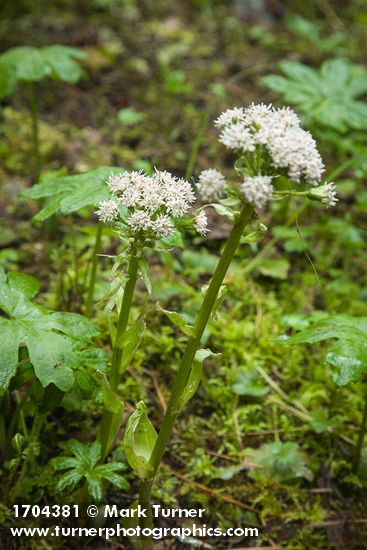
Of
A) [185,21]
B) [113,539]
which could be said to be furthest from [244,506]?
[185,21]

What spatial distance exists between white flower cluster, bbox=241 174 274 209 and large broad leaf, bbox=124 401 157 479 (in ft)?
3.01

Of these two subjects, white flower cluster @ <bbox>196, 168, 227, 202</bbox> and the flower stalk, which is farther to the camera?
the flower stalk

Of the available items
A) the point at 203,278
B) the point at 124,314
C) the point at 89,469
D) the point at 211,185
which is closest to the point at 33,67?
the point at 203,278

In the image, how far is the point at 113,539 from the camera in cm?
234

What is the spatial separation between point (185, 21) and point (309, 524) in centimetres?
567

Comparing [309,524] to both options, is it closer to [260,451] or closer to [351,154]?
[260,451]

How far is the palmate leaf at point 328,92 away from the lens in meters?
3.86

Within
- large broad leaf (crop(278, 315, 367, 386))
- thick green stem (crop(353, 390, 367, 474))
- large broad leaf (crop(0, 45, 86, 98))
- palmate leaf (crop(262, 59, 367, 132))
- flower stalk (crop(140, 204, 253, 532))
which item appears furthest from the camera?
palmate leaf (crop(262, 59, 367, 132))

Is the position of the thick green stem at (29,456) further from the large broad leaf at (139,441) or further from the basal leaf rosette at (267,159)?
the basal leaf rosette at (267,159)

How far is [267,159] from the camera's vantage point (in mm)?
1665

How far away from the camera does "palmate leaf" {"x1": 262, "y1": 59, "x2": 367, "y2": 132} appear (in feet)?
12.7

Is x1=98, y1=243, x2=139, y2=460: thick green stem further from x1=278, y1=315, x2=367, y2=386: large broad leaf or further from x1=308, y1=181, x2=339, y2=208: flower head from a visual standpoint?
x1=278, y1=315, x2=367, y2=386: large broad leaf

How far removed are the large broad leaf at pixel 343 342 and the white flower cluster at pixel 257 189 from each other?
908 millimetres

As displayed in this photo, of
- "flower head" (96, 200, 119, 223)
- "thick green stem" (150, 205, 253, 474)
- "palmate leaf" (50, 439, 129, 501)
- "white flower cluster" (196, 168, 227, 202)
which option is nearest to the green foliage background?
"palmate leaf" (50, 439, 129, 501)
